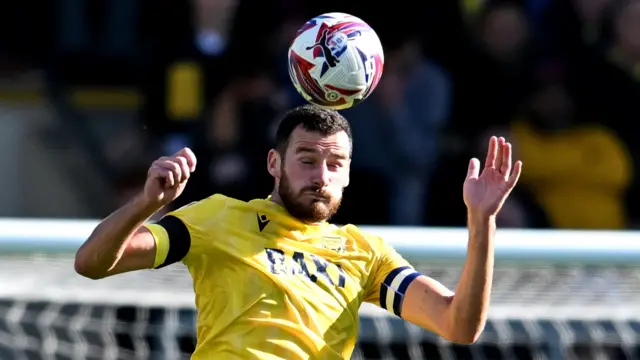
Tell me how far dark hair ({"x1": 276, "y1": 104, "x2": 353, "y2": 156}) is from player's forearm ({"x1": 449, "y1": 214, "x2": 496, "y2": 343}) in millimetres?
756

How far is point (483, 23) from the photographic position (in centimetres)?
931

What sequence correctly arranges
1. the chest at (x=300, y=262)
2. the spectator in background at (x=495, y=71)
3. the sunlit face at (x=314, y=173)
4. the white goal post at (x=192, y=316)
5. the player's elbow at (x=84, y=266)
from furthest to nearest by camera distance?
the spectator in background at (x=495, y=71) → the white goal post at (x=192, y=316) → the sunlit face at (x=314, y=173) → the chest at (x=300, y=262) → the player's elbow at (x=84, y=266)

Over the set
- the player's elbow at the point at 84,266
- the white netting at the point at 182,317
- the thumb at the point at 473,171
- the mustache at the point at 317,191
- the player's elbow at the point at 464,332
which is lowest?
the white netting at the point at 182,317

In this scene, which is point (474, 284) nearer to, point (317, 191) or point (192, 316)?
point (317, 191)

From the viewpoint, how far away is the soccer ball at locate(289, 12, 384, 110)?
5.18 meters

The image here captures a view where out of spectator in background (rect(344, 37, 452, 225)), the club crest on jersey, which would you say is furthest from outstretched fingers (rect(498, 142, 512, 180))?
spectator in background (rect(344, 37, 452, 225))

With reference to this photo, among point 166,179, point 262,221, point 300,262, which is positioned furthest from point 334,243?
point 166,179

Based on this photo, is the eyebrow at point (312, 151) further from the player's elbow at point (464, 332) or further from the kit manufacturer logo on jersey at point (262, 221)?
the player's elbow at point (464, 332)

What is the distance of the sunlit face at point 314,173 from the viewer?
5031 millimetres

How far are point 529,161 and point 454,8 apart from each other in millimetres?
1385

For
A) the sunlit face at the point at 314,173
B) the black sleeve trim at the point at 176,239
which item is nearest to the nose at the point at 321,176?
the sunlit face at the point at 314,173

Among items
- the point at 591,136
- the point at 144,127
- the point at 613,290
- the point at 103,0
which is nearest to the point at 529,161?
the point at 591,136

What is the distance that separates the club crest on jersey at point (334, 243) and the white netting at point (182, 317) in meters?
2.20

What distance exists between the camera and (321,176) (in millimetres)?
5012
